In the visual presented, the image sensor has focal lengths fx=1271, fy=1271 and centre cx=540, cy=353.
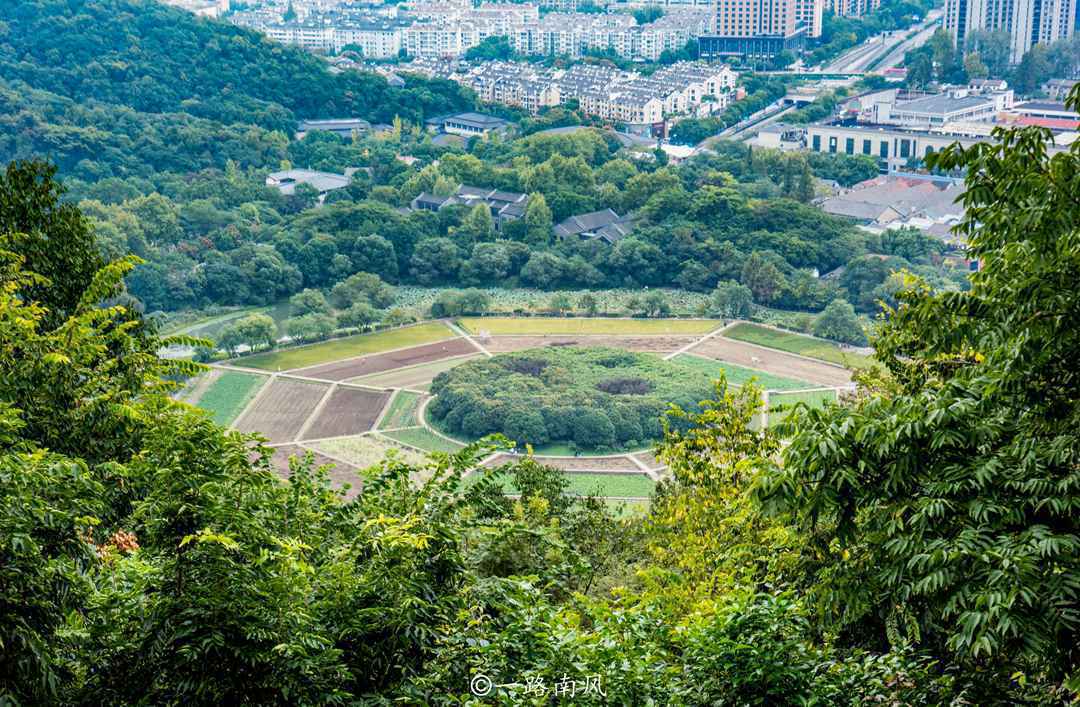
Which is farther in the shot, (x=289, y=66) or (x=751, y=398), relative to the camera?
(x=289, y=66)

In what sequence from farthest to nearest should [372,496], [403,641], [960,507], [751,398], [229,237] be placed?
1. [229,237]
2. [751,398]
3. [372,496]
4. [403,641]
5. [960,507]

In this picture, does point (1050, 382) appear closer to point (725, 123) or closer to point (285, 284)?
point (285, 284)

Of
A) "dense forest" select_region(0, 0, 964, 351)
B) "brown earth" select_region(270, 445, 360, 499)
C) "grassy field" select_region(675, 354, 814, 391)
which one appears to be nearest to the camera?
"brown earth" select_region(270, 445, 360, 499)

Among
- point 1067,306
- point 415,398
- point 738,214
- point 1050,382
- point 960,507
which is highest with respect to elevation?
point 1067,306

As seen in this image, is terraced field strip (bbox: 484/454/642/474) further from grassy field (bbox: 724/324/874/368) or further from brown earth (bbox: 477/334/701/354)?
grassy field (bbox: 724/324/874/368)

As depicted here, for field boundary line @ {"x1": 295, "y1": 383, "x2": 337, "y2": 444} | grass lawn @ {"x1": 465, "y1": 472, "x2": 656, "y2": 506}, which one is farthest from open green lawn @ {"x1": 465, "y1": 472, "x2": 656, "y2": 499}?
field boundary line @ {"x1": 295, "y1": 383, "x2": 337, "y2": 444}

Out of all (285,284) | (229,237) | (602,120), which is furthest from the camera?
(602,120)

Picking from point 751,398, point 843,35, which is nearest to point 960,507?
point 751,398

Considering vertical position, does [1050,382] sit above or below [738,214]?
above

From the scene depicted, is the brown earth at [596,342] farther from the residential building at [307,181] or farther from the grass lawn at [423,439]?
the residential building at [307,181]
